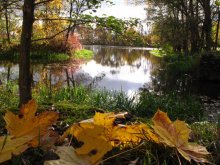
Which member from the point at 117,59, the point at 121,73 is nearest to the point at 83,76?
the point at 121,73

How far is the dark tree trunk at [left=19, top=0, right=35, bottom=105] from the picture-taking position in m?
3.89

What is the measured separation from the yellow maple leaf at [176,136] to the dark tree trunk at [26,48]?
8.75ft

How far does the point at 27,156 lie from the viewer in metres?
1.78

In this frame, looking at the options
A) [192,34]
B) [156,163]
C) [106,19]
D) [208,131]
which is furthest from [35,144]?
[192,34]

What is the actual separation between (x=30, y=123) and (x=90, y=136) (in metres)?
0.26

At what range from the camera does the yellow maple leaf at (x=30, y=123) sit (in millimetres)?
1485

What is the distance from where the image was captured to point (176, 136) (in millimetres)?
1601

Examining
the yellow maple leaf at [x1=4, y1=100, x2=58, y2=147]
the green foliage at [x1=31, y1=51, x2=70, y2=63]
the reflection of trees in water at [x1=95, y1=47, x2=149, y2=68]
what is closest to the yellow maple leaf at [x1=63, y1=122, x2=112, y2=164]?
the yellow maple leaf at [x1=4, y1=100, x2=58, y2=147]

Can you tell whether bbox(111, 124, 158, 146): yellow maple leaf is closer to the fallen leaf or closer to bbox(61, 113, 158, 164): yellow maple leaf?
bbox(61, 113, 158, 164): yellow maple leaf

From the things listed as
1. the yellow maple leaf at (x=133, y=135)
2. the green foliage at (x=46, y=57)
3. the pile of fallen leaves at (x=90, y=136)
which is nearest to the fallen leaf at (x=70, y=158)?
the pile of fallen leaves at (x=90, y=136)

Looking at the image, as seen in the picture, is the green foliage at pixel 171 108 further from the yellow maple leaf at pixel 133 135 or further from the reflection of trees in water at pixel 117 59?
the reflection of trees in water at pixel 117 59

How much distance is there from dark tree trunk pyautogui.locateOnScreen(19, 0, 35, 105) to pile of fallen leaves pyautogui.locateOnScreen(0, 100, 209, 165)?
2.40 meters

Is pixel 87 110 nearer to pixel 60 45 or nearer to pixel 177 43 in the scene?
pixel 177 43

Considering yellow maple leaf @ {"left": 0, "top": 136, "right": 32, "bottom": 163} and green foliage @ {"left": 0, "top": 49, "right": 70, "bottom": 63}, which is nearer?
yellow maple leaf @ {"left": 0, "top": 136, "right": 32, "bottom": 163}
